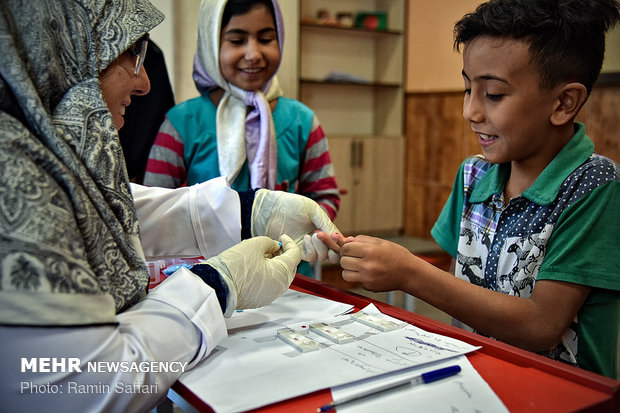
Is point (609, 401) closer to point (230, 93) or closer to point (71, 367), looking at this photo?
point (71, 367)

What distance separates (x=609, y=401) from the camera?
2.32ft

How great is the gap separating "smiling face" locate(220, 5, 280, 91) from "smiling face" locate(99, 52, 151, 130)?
1024 mm

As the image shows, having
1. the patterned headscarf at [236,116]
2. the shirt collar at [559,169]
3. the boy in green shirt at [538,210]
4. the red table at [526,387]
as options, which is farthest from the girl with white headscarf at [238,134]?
the red table at [526,387]

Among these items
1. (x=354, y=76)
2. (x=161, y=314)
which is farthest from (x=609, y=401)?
(x=354, y=76)

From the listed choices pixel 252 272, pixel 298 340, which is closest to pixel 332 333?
pixel 298 340

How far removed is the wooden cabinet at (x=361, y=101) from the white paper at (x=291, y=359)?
3640 millimetres

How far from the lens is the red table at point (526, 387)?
688 millimetres

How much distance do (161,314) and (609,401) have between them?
0.62 m

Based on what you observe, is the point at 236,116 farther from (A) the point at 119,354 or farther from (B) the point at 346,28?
(B) the point at 346,28

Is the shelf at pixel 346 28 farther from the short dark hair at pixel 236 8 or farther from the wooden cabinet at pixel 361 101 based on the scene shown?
the short dark hair at pixel 236 8

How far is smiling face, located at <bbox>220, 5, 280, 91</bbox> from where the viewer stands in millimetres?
1975

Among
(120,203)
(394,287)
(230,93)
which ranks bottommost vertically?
(394,287)

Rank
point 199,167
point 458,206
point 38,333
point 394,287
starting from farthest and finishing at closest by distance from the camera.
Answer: point 199,167, point 458,206, point 394,287, point 38,333

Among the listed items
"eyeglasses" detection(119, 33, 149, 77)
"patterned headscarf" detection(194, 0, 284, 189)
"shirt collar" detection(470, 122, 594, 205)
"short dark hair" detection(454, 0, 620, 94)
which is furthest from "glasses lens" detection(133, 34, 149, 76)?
"patterned headscarf" detection(194, 0, 284, 189)
